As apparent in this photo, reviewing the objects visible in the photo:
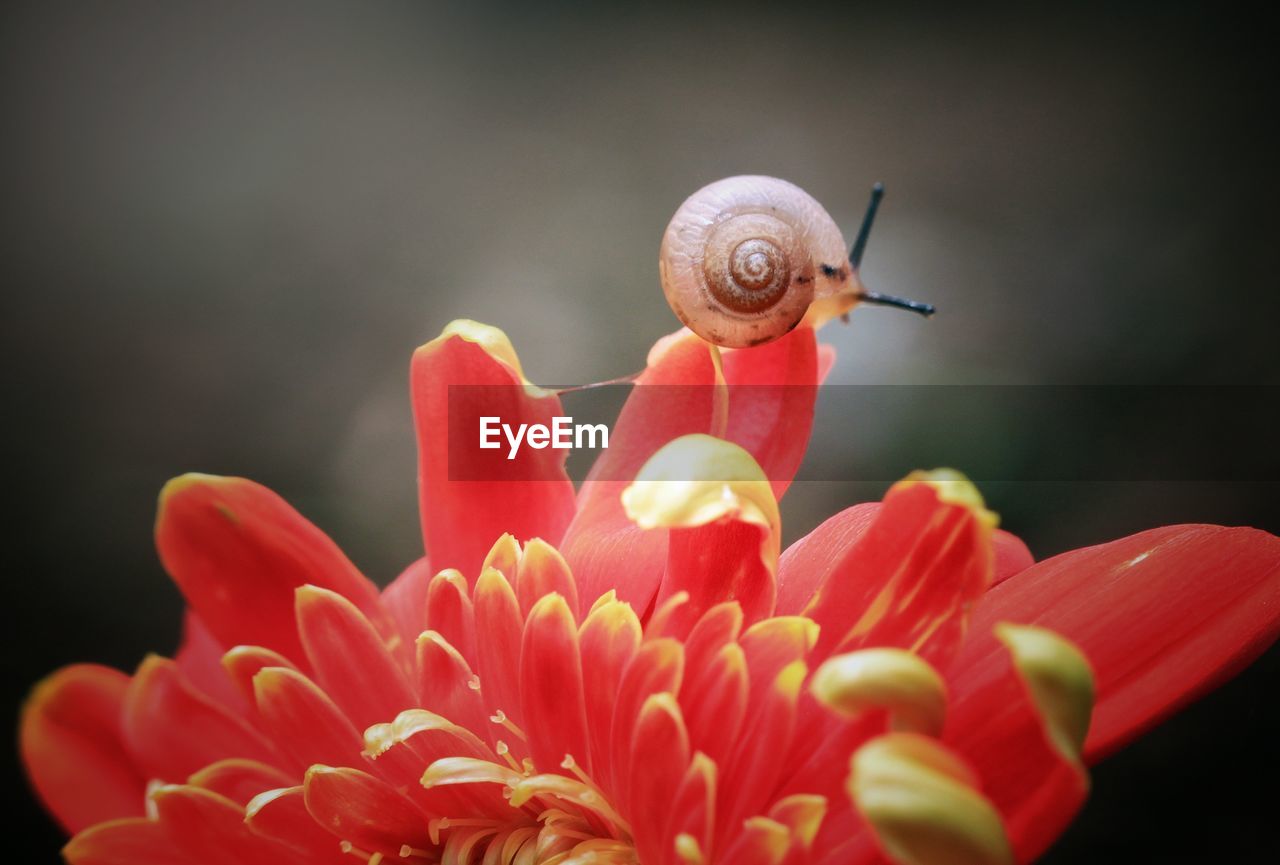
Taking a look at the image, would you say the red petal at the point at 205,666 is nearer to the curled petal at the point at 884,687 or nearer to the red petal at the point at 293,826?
the red petal at the point at 293,826

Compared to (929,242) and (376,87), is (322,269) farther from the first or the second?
(929,242)

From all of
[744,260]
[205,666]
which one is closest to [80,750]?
[205,666]

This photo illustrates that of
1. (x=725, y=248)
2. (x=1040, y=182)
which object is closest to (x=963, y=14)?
(x=1040, y=182)

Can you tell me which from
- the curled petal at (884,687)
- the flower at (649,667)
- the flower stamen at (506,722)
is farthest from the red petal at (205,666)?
the curled petal at (884,687)

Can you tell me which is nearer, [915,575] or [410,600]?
[915,575]

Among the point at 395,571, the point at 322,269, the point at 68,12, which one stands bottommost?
the point at 395,571

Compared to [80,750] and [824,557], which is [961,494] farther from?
[80,750]
